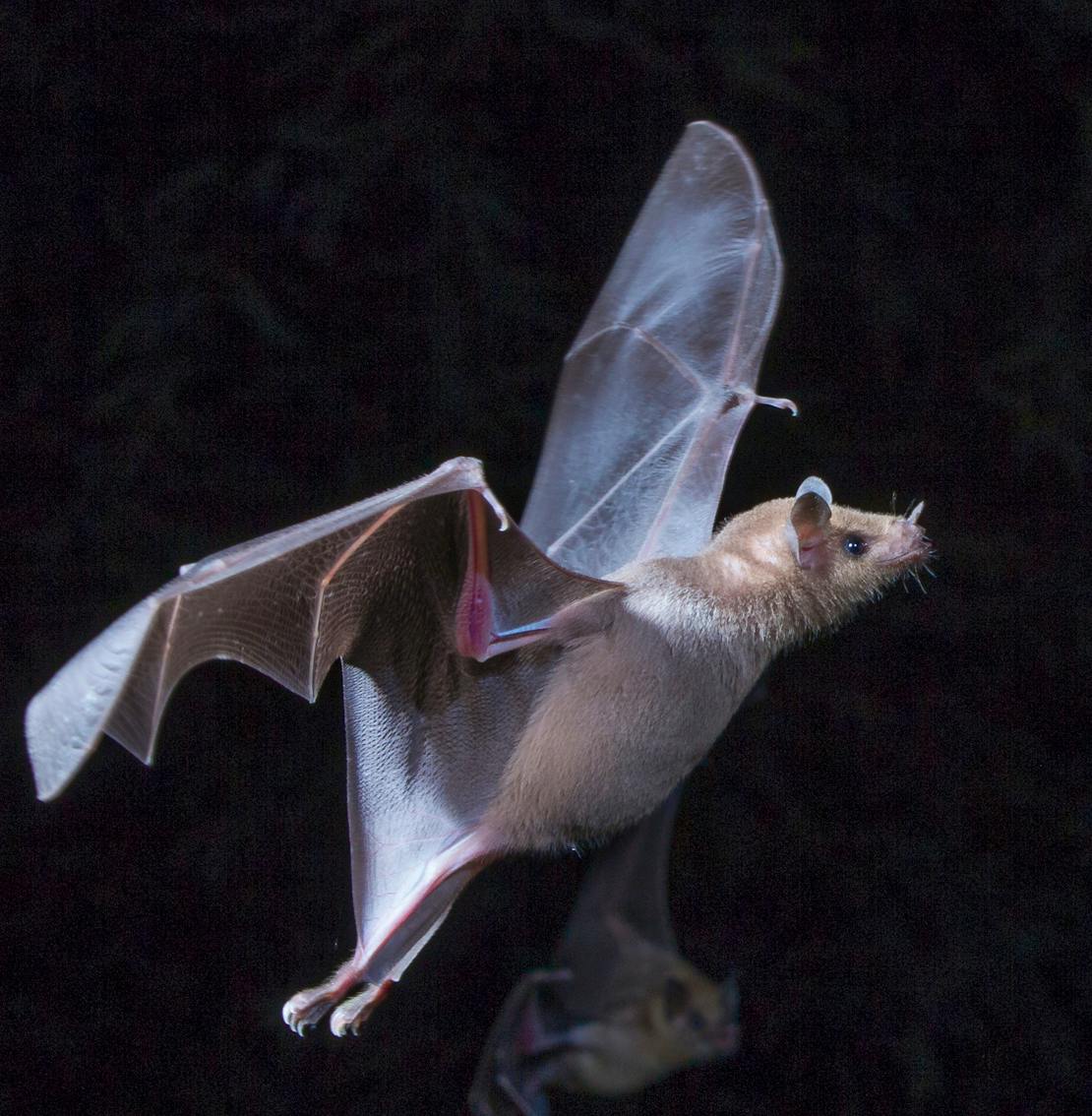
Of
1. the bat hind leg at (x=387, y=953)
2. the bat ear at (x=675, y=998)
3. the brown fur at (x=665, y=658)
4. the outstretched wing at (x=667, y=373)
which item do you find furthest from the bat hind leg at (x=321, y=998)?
the outstretched wing at (x=667, y=373)

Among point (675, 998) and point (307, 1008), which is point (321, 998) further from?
point (675, 998)

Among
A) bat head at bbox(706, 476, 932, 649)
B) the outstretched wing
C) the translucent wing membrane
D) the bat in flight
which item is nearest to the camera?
the translucent wing membrane

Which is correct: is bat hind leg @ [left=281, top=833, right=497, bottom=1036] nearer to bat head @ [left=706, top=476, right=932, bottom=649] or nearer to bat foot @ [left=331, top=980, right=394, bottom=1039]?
bat foot @ [left=331, top=980, right=394, bottom=1039]

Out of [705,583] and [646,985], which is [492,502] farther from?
[646,985]

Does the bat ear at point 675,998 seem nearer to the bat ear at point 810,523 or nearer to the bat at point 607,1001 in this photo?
the bat at point 607,1001

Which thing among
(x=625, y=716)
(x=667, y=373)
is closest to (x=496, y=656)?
(x=625, y=716)

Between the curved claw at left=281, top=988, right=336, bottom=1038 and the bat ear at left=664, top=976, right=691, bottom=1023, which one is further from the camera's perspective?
the bat ear at left=664, top=976, right=691, bottom=1023

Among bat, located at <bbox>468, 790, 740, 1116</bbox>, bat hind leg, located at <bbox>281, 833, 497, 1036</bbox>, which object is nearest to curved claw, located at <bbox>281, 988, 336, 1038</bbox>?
bat hind leg, located at <bbox>281, 833, 497, 1036</bbox>
